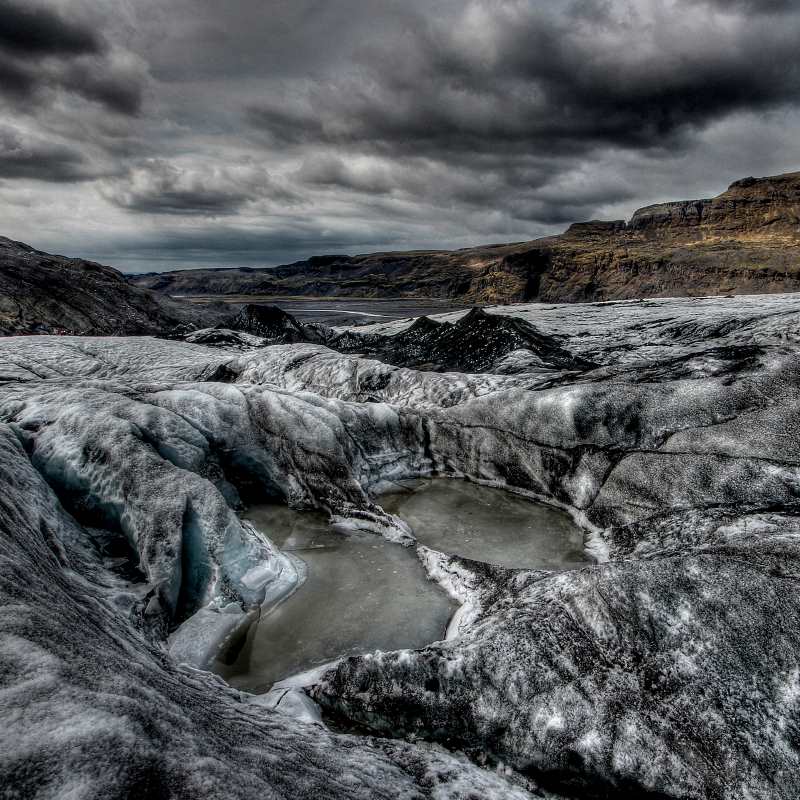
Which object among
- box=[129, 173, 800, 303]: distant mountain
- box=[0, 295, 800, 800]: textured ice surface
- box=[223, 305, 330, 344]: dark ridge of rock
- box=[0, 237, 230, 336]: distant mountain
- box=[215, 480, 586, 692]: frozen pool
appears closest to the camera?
box=[0, 295, 800, 800]: textured ice surface

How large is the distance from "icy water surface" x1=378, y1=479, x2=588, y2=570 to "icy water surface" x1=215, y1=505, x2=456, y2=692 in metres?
0.92

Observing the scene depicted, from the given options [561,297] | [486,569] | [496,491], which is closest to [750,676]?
[486,569]

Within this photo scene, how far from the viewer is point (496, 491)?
8.58m

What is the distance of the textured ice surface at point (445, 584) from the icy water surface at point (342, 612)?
1.13 ft

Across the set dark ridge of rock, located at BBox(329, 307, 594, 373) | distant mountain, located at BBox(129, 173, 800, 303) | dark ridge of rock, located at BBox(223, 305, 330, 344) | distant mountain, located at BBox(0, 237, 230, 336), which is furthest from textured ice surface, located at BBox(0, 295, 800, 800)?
distant mountain, located at BBox(129, 173, 800, 303)

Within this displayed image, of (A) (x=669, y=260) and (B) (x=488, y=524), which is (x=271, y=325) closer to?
(B) (x=488, y=524)

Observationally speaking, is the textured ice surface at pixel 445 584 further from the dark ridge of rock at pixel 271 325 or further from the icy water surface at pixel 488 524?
the dark ridge of rock at pixel 271 325

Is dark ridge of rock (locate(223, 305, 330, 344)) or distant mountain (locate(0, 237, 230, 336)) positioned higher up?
distant mountain (locate(0, 237, 230, 336))

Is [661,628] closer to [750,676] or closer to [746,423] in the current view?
[750,676]

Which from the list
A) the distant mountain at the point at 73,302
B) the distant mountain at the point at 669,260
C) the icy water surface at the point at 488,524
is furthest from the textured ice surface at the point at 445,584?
the distant mountain at the point at 669,260

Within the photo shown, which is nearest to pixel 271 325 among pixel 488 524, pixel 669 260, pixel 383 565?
pixel 488 524

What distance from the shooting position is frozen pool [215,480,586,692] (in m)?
4.88

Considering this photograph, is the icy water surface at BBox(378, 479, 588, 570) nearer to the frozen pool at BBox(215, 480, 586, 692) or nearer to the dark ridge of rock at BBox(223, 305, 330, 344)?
the frozen pool at BBox(215, 480, 586, 692)

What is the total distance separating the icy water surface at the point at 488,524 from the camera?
6668 mm
